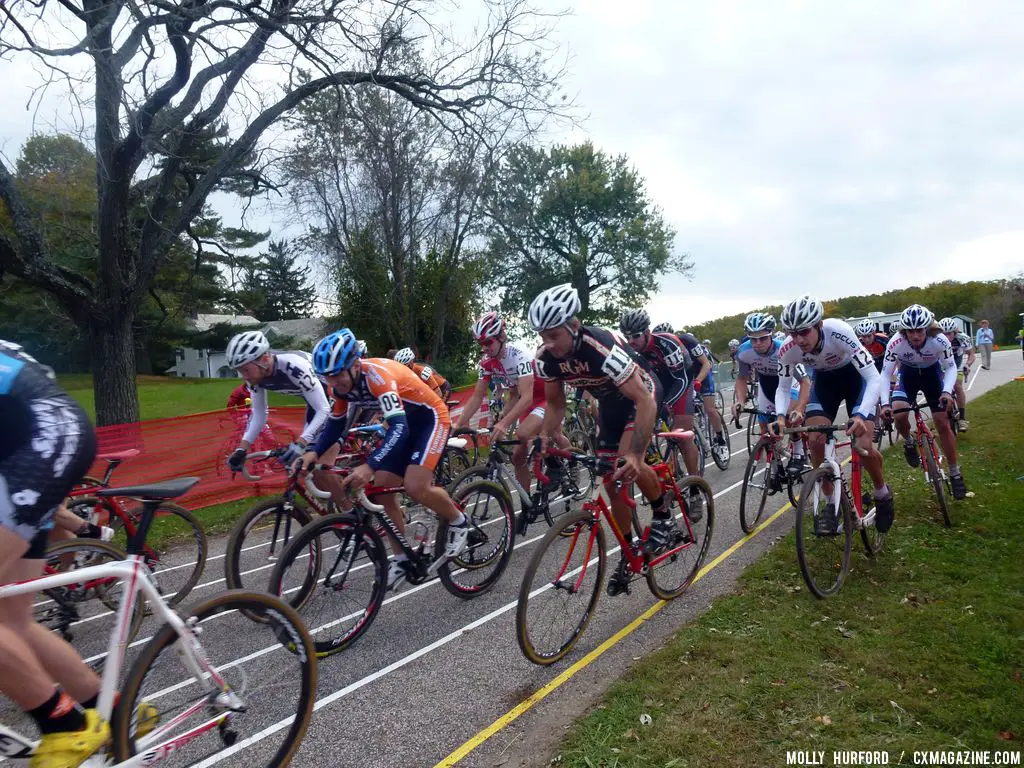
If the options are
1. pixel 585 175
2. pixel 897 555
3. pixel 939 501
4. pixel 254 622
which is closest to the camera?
pixel 254 622

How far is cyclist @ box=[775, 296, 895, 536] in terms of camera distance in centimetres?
488

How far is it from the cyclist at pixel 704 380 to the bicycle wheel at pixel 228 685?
571cm

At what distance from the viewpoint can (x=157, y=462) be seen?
A: 8.58 meters

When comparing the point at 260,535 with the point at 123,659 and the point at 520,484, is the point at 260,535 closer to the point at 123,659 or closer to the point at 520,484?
the point at 520,484

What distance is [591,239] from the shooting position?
1576 inches

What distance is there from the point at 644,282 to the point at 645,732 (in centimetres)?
3864

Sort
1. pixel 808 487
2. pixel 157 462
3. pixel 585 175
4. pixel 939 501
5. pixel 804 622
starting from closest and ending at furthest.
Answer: pixel 804 622 < pixel 808 487 < pixel 939 501 < pixel 157 462 < pixel 585 175

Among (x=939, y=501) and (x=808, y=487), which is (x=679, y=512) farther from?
Answer: (x=939, y=501)

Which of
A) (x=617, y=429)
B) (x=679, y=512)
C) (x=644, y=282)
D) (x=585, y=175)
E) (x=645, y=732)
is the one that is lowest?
(x=645, y=732)

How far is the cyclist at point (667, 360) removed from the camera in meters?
7.20

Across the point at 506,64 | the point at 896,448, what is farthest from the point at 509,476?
the point at 506,64

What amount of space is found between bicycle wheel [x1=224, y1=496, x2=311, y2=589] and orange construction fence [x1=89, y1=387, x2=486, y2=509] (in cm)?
218

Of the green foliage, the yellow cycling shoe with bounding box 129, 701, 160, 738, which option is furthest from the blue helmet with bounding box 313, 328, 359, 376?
the green foliage

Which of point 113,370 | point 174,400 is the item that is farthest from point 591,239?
point 113,370
